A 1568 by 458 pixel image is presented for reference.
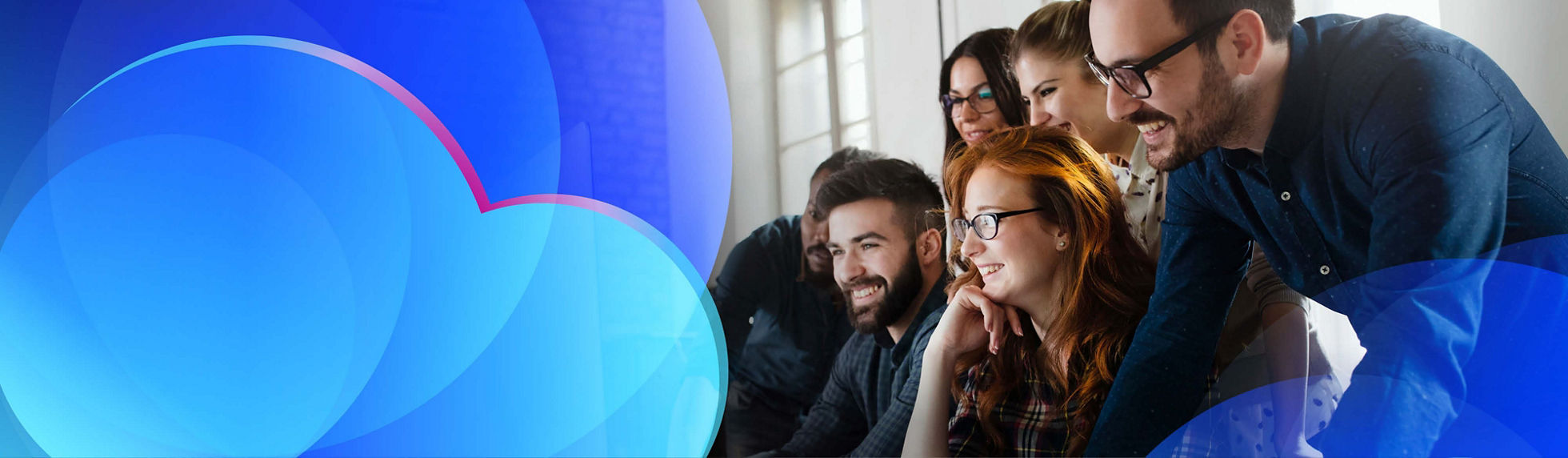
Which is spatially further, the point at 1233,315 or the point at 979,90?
the point at 979,90

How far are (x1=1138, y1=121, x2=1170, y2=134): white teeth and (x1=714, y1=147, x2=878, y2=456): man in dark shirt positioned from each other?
0.50 m

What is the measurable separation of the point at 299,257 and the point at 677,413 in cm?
101

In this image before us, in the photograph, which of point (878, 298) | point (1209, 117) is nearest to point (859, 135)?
point (878, 298)

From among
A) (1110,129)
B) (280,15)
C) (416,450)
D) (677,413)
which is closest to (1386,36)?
(1110,129)

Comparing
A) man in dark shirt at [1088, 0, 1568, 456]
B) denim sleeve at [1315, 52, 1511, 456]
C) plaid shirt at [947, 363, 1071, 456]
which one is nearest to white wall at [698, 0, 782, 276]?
plaid shirt at [947, 363, 1071, 456]

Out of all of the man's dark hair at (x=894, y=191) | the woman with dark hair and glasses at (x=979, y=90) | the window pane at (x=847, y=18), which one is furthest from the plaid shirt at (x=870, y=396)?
the window pane at (x=847, y=18)

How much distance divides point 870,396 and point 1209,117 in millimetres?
765

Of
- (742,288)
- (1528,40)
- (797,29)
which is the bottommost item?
(742,288)

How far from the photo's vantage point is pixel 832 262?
2.01 metres

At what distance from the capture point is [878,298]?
1.96m

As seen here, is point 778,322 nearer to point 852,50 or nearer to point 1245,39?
point 852,50

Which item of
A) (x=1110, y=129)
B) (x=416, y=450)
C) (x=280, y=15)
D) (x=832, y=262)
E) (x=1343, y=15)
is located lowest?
(x=416, y=450)

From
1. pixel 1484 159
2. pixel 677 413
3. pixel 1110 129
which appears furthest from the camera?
pixel 677 413

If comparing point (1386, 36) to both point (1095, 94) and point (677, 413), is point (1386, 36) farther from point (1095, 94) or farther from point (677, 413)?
point (677, 413)
